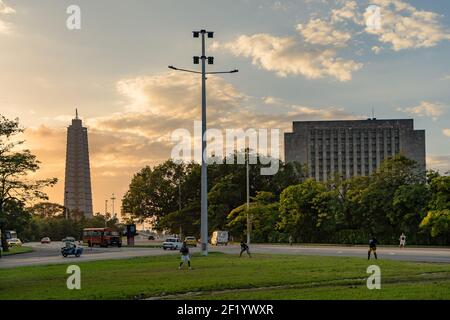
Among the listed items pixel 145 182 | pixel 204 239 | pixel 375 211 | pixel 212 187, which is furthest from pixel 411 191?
pixel 145 182

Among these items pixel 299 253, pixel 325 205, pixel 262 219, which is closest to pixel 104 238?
pixel 262 219

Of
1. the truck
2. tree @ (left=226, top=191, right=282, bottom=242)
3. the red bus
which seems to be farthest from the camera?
the red bus

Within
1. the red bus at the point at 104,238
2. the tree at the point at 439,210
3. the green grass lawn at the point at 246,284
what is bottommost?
the red bus at the point at 104,238

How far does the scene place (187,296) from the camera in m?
20.8

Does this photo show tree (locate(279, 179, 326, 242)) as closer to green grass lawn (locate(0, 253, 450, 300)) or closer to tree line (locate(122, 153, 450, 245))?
tree line (locate(122, 153, 450, 245))

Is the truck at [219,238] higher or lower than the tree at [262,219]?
lower

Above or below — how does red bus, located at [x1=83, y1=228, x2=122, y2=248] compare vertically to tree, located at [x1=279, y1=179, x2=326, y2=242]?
below

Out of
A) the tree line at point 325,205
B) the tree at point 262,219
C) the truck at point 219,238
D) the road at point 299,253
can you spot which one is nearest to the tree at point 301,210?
the tree line at point 325,205

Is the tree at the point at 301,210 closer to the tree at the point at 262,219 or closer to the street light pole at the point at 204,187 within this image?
the tree at the point at 262,219

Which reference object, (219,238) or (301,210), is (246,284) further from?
(219,238)

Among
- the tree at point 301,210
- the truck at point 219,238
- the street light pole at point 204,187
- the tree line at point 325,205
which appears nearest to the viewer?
the street light pole at point 204,187

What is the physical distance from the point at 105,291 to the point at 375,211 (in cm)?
6000

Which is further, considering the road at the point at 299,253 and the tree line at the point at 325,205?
the tree line at the point at 325,205

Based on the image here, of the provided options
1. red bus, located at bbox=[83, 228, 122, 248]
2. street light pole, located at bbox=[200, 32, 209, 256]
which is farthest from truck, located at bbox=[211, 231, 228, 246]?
street light pole, located at bbox=[200, 32, 209, 256]
